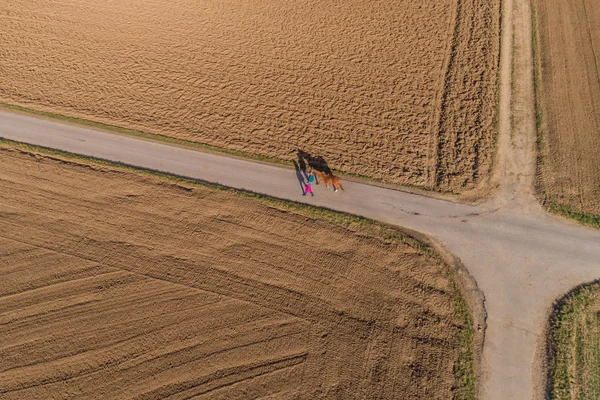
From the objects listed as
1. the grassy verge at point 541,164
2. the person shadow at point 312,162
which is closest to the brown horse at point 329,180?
the person shadow at point 312,162

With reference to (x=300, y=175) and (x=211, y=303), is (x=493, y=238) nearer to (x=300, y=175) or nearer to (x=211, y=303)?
(x=300, y=175)

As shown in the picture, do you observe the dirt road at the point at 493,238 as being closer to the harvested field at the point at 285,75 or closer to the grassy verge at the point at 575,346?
the grassy verge at the point at 575,346

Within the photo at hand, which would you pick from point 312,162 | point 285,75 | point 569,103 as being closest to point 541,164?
point 569,103

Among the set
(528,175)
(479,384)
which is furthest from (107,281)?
(528,175)

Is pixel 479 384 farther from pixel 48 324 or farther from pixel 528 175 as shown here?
pixel 48 324

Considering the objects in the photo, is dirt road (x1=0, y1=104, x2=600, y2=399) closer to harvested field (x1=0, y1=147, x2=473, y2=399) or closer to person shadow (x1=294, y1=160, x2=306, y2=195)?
person shadow (x1=294, y1=160, x2=306, y2=195)

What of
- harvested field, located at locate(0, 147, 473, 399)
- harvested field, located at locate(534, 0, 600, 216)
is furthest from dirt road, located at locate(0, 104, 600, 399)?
harvested field, located at locate(534, 0, 600, 216)
